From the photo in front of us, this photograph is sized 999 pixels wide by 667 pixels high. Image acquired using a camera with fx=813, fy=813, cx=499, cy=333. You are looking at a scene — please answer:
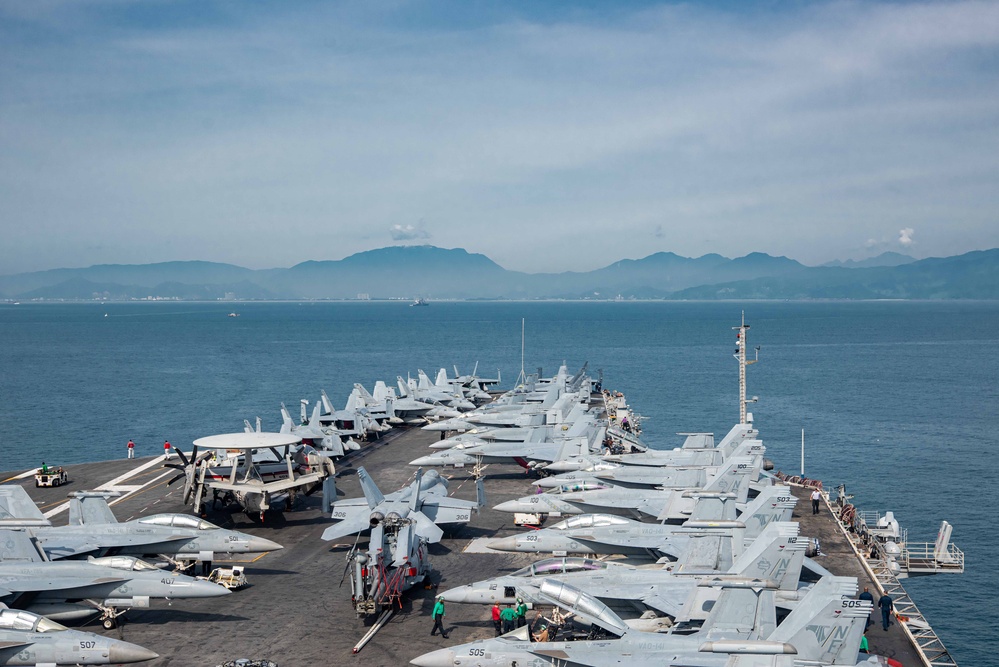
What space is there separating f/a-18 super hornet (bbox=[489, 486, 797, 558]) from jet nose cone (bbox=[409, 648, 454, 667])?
9.94 m

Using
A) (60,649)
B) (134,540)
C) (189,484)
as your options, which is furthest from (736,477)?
(60,649)

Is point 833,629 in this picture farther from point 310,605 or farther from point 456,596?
point 310,605

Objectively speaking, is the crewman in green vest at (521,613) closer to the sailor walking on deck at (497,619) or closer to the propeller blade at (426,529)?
the sailor walking on deck at (497,619)

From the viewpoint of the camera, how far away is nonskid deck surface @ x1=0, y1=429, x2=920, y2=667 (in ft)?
94.8

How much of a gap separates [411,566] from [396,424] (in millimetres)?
49601

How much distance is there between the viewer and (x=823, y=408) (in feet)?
372

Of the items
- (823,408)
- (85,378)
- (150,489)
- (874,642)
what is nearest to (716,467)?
(874,642)

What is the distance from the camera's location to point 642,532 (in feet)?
116

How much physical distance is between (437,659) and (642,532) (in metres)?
12.8

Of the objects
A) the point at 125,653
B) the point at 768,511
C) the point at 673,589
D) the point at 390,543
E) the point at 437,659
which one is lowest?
the point at 437,659

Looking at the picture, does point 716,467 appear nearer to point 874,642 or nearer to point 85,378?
point 874,642

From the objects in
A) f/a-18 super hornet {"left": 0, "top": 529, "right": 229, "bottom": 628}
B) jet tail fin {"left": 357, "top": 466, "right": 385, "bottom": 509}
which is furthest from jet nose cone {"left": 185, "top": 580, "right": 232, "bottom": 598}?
jet tail fin {"left": 357, "top": 466, "right": 385, "bottom": 509}

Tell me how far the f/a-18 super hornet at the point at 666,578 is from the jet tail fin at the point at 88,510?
18.7 metres

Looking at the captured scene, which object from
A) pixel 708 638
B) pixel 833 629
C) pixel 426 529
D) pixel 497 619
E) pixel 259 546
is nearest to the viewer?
pixel 833 629
